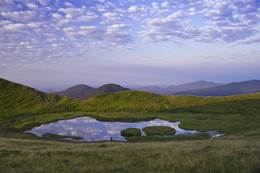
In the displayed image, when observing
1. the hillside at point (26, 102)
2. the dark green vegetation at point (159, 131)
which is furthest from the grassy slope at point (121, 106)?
the dark green vegetation at point (159, 131)

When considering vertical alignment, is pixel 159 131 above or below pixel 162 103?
below

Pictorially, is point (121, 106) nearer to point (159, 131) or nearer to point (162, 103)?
point (162, 103)

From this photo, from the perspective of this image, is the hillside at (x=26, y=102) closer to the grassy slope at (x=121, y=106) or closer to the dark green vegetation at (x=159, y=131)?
the grassy slope at (x=121, y=106)

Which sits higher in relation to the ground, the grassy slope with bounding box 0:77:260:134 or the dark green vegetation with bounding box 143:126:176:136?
the grassy slope with bounding box 0:77:260:134

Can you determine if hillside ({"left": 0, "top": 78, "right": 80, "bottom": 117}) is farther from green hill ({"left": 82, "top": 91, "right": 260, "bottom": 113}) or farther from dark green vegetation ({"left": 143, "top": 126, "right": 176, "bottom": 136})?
dark green vegetation ({"left": 143, "top": 126, "right": 176, "bottom": 136})

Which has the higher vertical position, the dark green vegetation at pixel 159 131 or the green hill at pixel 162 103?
the green hill at pixel 162 103

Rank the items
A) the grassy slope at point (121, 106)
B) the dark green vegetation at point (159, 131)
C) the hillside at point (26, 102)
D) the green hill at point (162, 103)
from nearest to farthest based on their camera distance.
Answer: the dark green vegetation at point (159, 131) < the grassy slope at point (121, 106) < the green hill at point (162, 103) < the hillside at point (26, 102)

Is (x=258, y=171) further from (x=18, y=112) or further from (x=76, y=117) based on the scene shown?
(x=18, y=112)

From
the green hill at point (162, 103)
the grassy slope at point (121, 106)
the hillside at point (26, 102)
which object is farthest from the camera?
the hillside at point (26, 102)

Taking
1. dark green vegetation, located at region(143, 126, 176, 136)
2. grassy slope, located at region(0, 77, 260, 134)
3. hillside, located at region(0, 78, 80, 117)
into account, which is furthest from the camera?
hillside, located at region(0, 78, 80, 117)

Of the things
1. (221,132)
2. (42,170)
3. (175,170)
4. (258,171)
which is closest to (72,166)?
(42,170)

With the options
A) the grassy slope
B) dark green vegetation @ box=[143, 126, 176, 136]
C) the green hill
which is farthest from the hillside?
dark green vegetation @ box=[143, 126, 176, 136]

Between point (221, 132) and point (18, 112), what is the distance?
102 metres

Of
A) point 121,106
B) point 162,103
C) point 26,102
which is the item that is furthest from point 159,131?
point 26,102
